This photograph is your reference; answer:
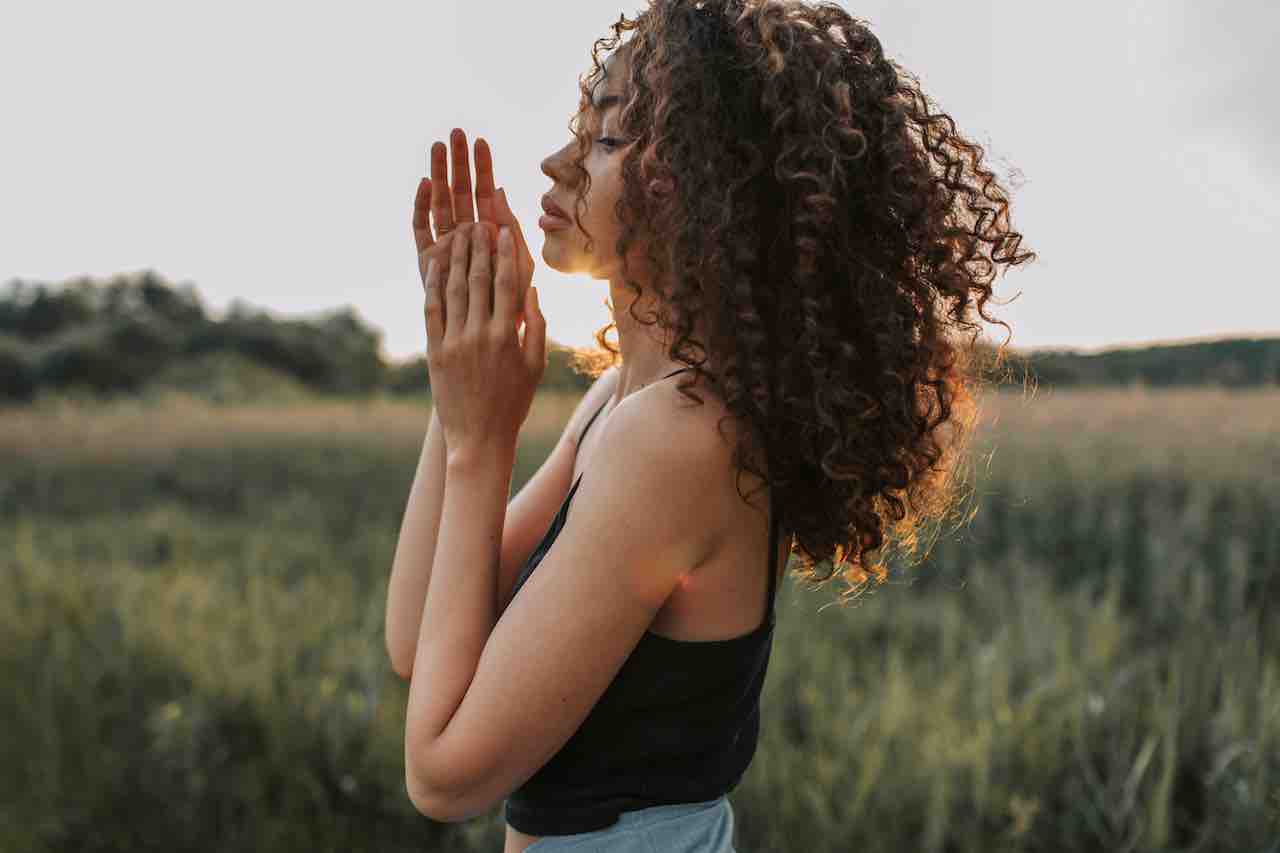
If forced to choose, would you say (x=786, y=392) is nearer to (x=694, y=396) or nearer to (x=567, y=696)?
(x=694, y=396)

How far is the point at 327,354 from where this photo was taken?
2448 cm

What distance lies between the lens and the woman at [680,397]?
1164mm

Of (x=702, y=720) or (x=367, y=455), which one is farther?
(x=367, y=455)

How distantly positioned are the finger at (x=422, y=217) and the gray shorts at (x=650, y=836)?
30.0 inches

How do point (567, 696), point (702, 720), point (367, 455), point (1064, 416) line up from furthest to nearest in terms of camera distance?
1. point (367, 455)
2. point (1064, 416)
3. point (702, 720)
4. point (567, 696)

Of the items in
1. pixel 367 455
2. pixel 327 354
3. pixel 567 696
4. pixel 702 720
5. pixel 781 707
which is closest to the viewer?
pixel 567 696

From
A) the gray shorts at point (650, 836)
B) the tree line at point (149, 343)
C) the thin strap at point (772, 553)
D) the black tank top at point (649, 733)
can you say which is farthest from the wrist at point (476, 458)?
the tree line at point (149, 343)

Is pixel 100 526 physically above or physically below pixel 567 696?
below

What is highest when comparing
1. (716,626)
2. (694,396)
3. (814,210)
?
(814,210)

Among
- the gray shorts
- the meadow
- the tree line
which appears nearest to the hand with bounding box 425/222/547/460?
the gray shorts

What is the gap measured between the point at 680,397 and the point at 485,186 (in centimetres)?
45

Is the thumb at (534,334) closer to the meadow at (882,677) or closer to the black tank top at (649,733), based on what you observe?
the black tank top at (649,733)

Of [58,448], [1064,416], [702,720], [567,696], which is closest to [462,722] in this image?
[567,696]

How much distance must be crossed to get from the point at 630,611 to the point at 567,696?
0.11m
